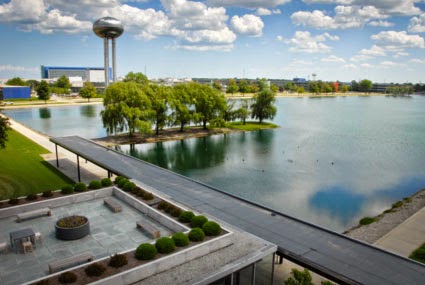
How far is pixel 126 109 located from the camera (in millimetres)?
48812

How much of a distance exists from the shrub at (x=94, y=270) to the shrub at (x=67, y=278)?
1.47 feet

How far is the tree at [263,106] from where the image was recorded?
232 ft

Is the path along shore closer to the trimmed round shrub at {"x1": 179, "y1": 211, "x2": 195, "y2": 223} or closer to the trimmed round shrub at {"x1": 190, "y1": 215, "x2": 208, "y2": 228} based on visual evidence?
the trimmed round shrub at {"x1": 190, "y1": 215, "x2": 208, "y2": 228}

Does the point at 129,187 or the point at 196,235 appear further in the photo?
the point at 129,187

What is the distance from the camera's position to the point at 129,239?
14.9 m

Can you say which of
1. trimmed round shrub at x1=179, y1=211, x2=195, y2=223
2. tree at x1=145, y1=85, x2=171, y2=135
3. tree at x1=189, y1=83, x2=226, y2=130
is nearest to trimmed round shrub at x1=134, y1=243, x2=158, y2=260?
trimmed round shrub at x1=179, y1=211, x2=195, y2=223

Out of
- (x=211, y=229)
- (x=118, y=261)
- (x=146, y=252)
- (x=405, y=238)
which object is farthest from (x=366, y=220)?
(x=118, y=261)

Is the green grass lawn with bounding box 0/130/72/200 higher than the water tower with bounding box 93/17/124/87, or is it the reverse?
the water tower with bounding box 93/17/124/87

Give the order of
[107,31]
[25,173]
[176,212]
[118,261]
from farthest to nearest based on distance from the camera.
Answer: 1. [107,31]
2. [25,173]
3. [176,212]
4. [118,261]

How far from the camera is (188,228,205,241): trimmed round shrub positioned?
13.6 meters

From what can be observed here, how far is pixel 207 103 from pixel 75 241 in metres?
46.1

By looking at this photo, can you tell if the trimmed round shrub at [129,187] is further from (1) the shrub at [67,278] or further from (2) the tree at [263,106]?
(2) the tree at [263,106]

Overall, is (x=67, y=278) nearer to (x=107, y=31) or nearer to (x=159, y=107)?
(x=159, y=107)

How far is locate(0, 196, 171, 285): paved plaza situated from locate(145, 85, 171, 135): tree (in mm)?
34735
